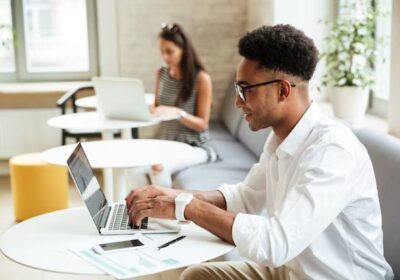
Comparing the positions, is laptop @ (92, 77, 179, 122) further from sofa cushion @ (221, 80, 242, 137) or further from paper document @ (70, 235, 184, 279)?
paper document @ (70, 235, 184, 279)

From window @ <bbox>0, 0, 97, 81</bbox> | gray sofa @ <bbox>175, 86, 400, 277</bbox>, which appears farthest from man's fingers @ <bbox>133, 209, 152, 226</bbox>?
window @ <bbox>0, 0, 97, 81</bbox>

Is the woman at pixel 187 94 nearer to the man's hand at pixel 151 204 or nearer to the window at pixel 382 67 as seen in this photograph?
the window at pixel 382 67

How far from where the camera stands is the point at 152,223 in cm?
192

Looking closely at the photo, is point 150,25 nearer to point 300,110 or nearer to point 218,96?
point 218,96

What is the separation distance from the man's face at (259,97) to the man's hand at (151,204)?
0.33 m

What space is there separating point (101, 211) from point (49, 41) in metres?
4.27

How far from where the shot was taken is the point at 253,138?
430cm

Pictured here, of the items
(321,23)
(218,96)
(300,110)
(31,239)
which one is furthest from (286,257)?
(218,96)

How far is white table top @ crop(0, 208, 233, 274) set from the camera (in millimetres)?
1629

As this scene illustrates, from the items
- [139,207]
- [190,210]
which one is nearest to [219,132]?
[139,207]

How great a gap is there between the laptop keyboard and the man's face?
444 mm

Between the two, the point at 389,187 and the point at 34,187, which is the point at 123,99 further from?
the point at 389,187

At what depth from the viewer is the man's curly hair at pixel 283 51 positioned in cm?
173

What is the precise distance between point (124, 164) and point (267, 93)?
40.6 inches
